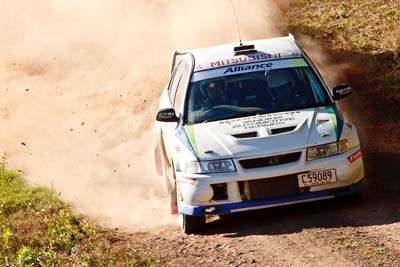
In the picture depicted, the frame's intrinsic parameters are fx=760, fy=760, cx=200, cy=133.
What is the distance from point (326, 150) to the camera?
23.7 feet

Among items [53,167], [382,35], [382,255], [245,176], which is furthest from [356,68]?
[382,255]

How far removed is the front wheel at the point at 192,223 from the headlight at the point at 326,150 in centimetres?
123

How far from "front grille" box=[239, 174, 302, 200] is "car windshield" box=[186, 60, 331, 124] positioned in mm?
953

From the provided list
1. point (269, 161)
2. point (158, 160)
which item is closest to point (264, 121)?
point (269, 161)

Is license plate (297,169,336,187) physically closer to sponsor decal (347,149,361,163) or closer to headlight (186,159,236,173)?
sponsor decal (347,149,361,163)

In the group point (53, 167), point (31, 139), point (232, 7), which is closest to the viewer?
point (53, 167)

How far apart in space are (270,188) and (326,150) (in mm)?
649

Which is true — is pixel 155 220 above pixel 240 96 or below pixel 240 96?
below

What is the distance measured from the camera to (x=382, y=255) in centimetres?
582

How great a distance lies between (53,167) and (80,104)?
3.91 meters

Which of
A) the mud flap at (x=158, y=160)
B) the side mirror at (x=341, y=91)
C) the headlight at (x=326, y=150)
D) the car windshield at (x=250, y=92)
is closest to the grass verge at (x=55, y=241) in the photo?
the mud flap at (x=158, y=160)

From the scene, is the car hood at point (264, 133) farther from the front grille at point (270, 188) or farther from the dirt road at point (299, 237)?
the dirt road at point (299, 237)

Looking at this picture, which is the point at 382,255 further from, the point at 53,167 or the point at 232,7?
the point at 232,7

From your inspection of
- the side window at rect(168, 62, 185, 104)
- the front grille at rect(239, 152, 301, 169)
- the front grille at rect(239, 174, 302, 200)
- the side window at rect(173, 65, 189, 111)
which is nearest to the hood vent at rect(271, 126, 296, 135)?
the front grille at rect(239, 152, 301, 169)
